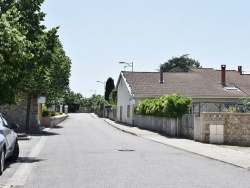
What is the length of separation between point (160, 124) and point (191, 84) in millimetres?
20240

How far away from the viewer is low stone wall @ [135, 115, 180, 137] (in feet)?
90.2

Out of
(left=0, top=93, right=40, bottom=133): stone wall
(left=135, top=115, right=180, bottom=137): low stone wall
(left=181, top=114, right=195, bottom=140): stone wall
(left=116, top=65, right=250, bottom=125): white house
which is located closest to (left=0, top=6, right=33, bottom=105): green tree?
(left=181, top=114, right=195, bottom=140): stone wall

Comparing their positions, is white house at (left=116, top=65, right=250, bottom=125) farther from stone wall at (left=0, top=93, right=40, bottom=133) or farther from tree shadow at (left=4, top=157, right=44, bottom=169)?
tree shadow at (left=4, top=157, right=44, bottom=169)

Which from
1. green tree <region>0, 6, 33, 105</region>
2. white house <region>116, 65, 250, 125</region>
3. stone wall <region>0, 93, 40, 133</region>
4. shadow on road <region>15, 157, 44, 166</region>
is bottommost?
shadow on road <region>15, 157, 44, 166</region>

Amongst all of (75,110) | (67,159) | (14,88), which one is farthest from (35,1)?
(75,110)

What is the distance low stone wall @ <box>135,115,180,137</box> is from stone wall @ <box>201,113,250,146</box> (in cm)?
489

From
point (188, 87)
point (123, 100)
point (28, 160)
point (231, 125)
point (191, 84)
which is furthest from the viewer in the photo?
point (123, 100)

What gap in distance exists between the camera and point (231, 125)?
22.2m

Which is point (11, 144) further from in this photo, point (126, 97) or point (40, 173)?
point (126, 97)

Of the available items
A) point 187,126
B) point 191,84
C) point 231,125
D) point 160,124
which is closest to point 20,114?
point 160,124

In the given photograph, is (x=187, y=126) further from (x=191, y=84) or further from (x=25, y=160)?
(x=191, y=84)

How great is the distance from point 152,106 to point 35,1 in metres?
19.1

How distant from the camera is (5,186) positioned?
9023 millimetres

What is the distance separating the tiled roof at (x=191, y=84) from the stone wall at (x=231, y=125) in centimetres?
2523
